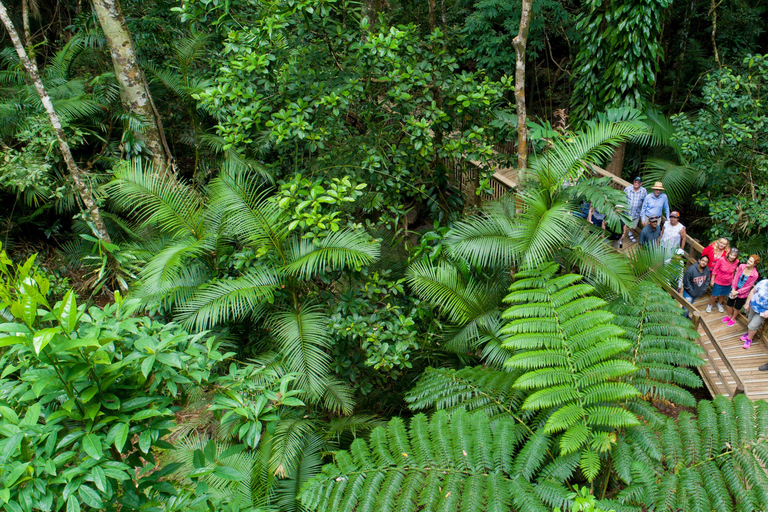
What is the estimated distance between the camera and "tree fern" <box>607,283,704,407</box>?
4.21m

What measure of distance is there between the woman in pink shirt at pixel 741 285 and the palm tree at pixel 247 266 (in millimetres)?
5084

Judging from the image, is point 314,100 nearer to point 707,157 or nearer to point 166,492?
point 166,492

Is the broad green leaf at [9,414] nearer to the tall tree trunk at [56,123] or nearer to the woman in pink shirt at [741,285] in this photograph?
the tall tree trunk at [56,123]

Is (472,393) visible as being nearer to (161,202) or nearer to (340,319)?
(340,319)

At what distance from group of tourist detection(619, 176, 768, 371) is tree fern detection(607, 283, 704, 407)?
1.55 m

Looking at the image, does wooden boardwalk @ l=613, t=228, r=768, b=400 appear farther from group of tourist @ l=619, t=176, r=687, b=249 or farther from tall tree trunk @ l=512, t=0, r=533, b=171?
tall tree trunk @ l=512, t=0, r=533, b=171

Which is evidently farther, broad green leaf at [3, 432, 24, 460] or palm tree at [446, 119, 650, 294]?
palm tree at [446, 119, 650, 294]

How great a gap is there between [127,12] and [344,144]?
6.21 metres

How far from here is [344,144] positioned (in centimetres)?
578

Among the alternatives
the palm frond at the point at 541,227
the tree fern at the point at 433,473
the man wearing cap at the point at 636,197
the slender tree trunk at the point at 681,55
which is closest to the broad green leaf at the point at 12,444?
the tree fern at the point at 433,473

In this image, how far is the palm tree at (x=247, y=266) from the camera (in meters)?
4.45

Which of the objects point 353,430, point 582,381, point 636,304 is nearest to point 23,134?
point 353,430

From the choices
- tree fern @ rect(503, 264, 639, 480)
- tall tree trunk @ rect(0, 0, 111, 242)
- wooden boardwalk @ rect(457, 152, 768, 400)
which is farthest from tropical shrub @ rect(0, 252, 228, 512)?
wooden boardwalk @ rect(457, 152, 768, 400)

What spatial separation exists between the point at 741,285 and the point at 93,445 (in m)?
7.53
